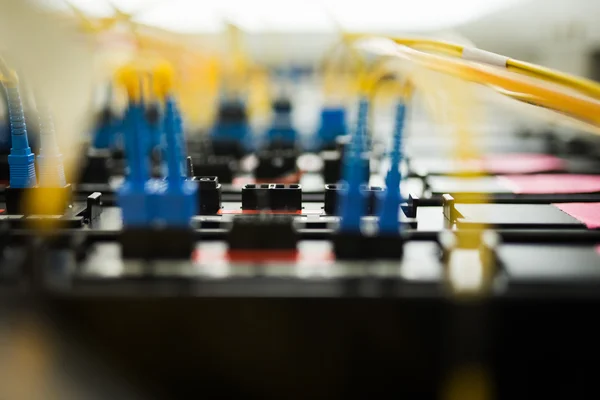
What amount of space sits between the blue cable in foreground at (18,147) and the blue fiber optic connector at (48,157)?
0.08 feet

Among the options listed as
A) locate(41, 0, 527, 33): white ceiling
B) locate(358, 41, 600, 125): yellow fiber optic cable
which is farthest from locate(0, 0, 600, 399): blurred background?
locate(358, 41, 600, 125): yellow fiber optic cable

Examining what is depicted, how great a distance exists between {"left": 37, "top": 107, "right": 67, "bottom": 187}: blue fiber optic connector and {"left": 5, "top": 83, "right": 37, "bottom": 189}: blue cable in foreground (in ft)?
0.08

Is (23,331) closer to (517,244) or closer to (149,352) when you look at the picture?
(149,352)

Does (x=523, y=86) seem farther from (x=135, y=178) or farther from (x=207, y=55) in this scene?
(x=207, y=55)

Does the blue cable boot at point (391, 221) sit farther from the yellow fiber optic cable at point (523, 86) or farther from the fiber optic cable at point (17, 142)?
the fiber optic cable at point (17, 142)

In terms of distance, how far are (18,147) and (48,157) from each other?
0.19 ft

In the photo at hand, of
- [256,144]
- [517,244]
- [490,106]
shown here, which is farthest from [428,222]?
[490,106]

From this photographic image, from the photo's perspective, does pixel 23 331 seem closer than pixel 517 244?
Yes

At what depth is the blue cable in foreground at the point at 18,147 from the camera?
778 mm

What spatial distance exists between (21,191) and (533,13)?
180 centimetres

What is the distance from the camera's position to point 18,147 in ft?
2.72

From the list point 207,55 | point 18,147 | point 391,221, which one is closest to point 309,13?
point 207,55

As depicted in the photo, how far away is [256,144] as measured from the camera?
1.98 m

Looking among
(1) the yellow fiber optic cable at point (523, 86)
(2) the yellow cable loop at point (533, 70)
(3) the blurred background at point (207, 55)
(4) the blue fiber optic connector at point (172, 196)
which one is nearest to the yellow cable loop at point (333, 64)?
(3) the blurred background at point (207, 55)
